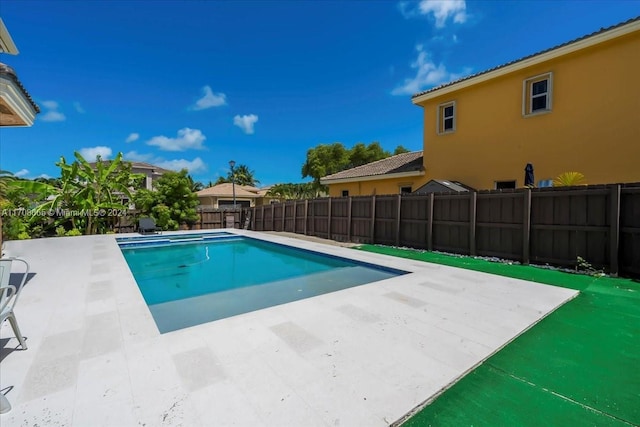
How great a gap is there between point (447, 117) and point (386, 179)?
14.5ft

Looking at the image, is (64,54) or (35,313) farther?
(64,54)

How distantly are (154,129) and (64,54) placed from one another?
16.0 metres

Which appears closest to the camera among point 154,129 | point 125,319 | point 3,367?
point 3,367

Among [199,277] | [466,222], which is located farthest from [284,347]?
[466,222]

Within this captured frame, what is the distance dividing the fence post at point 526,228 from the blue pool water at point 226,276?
3594 mm

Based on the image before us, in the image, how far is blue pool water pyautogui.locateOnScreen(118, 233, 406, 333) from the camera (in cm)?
563

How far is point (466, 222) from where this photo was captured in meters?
8.90

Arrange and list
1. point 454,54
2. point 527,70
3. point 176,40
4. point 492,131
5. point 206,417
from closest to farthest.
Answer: point 206,417 → point 527,70 → point 492,131 → point 454,54 → point 176,40

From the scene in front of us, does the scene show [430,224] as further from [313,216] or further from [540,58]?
[540,58]

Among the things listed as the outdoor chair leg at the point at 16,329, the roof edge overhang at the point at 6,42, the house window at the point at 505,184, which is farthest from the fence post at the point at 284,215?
the outdoor chair leg at the point at 16,329

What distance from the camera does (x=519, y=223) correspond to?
767cm

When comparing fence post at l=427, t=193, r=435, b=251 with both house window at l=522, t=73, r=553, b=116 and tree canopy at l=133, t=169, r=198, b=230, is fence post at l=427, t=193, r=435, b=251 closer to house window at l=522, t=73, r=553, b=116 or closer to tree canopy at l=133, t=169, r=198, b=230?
house window at l=522, t=73, r=553, b=116

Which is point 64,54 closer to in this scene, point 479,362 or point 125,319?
point 125,319

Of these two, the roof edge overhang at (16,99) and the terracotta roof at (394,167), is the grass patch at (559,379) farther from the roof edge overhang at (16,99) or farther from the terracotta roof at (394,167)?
the terracotta roof at (394,167)
